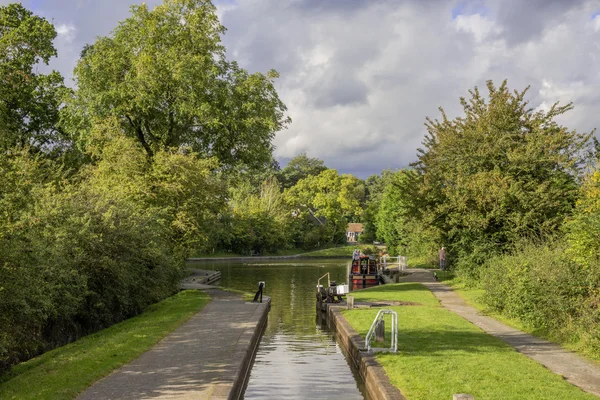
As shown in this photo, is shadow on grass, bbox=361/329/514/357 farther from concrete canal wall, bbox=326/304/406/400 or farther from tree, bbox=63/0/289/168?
tree, bbox=63/0/289/168

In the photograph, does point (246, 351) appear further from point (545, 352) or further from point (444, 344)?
point (545, 352)

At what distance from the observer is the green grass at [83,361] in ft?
33.2

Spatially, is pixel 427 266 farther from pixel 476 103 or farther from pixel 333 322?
pixel 333 322

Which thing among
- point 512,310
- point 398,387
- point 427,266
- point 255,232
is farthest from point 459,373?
point 255,232

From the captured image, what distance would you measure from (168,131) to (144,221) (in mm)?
12131

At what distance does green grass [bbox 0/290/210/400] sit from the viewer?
10125 mm

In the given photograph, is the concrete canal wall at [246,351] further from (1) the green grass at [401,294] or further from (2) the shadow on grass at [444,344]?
(1) the green grass at [401,294]

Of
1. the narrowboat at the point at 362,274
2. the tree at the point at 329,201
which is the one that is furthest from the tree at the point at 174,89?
the tree at the point at 329,201

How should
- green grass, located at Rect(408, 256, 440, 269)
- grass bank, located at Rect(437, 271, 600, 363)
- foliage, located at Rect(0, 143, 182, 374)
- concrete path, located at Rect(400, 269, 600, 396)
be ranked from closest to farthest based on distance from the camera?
concrete path, located at Rect(400, 269, 600, 396)
foliage, located at Rect(0, 143, 182, 374)
grass bank, located at Rect(437, 271, 600, 363)
green grass, located at Rect(408, 256, 440, 269)

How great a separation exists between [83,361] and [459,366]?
7389 millimetres

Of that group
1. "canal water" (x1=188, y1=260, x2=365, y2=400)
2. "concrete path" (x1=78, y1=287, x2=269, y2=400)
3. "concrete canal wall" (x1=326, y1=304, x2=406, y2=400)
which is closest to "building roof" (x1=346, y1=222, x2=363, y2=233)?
"canal water" (x1=188, y1=260, x2=365, y2=400)

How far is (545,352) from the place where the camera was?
45.7 feet

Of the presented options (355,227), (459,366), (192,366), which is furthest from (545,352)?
(355,227)

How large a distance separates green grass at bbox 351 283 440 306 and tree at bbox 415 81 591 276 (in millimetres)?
3030
